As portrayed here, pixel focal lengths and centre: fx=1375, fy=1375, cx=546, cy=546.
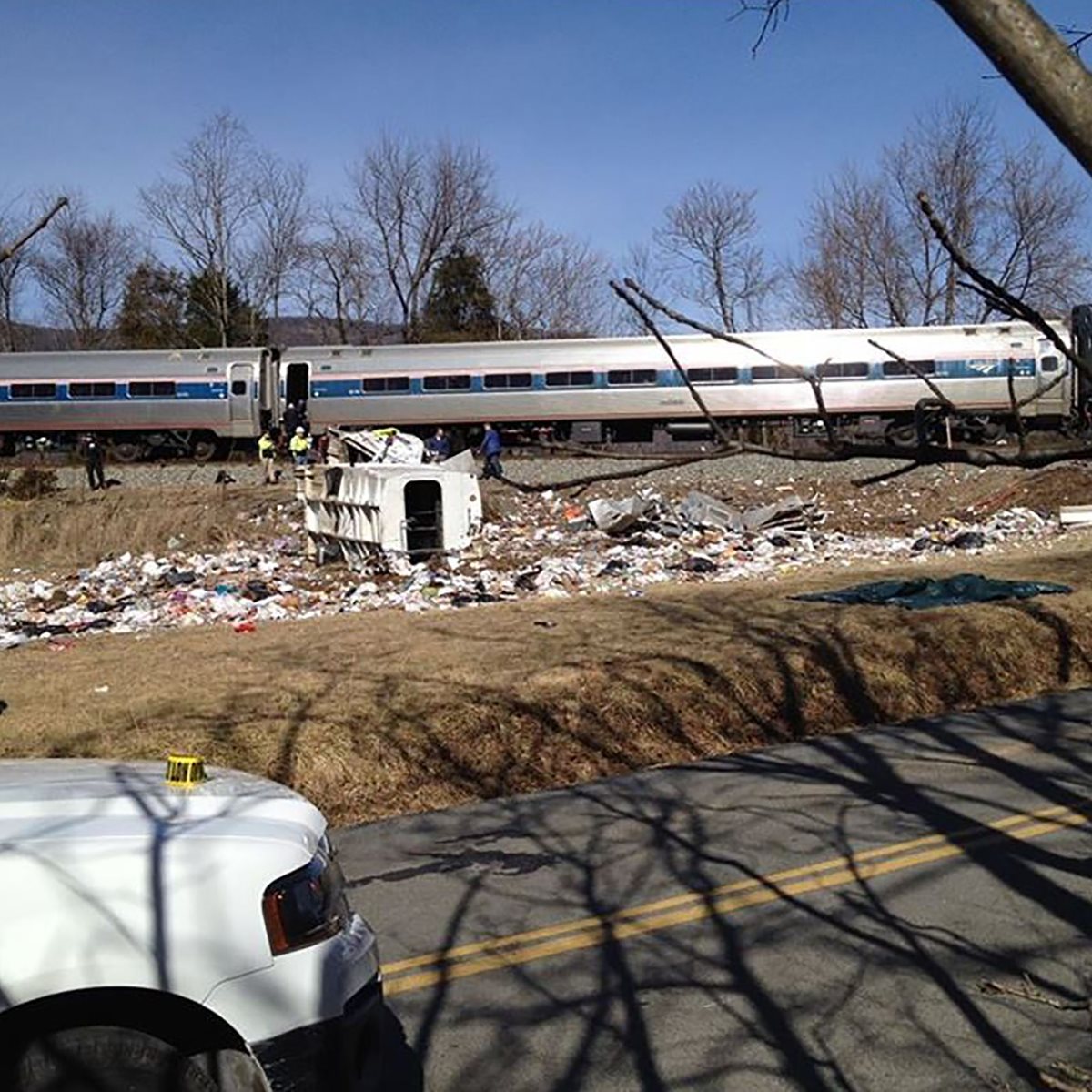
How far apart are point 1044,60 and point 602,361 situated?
35.0m

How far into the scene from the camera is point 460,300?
62.5 m

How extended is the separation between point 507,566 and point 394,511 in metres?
2.01

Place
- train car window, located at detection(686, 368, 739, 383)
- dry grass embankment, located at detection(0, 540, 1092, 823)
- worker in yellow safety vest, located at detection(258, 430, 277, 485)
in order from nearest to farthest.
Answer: dry grass embankment, located at detection(0, 540, 1092, 823) → worker in yellow safety vest, located at detection(258, 430, 277, 485) → train car window, located at detection(686, 368, 739, 383)

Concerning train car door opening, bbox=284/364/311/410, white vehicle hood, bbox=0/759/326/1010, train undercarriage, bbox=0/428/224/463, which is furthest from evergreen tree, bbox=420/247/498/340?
white vehicle hood, bbox=0/759/326/1010

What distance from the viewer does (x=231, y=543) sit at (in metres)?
26.6

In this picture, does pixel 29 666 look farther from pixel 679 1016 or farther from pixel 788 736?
pixel 679 1016

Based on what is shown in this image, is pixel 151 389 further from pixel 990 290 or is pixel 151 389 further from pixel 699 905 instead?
pixel 990 290

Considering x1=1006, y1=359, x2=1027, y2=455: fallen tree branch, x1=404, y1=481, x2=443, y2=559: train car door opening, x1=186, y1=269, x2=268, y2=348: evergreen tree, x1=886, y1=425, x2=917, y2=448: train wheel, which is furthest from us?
x1=186, y1=269, x2=268, y2=348: evergreen tree

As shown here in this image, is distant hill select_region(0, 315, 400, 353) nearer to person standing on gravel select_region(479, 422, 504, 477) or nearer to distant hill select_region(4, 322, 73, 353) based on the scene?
distant hill select_region(4, 322, 73, 353)

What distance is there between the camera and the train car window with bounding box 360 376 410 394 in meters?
38.5

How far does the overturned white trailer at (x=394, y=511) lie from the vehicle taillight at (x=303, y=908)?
57.8 ft

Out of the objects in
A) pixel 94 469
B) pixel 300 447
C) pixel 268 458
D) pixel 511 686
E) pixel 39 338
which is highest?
pixel 39 338

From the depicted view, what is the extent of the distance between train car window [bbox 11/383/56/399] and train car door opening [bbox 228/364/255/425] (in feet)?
16.8

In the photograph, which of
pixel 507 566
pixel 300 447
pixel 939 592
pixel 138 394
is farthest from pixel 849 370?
pixel 939 592
